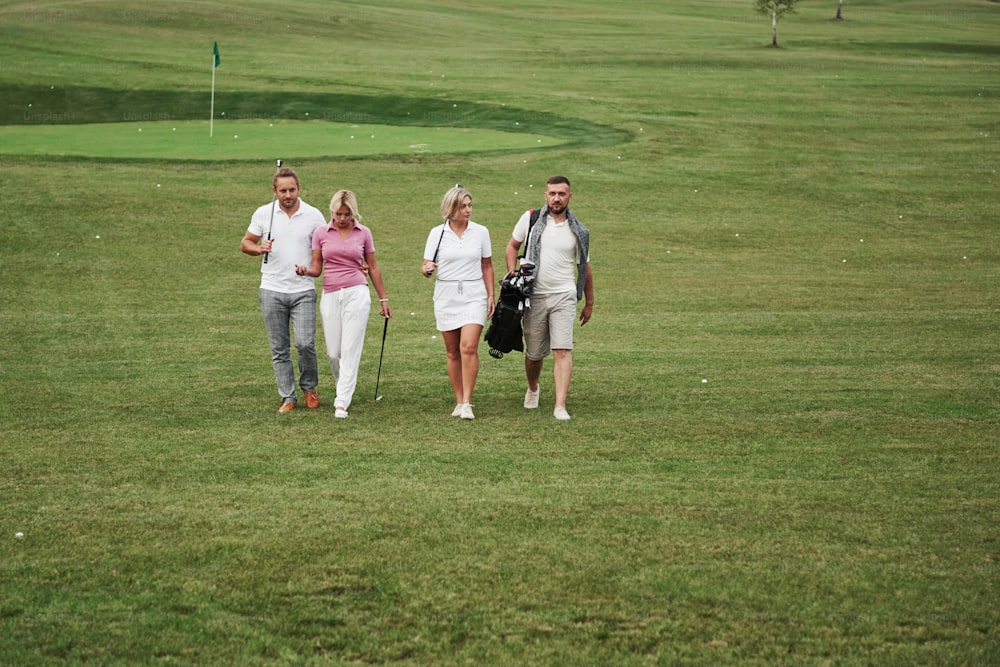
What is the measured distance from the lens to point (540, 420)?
33.7 feet

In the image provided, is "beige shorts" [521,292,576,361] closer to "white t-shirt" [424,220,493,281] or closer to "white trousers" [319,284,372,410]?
"white t-shirt" [424,220,493,281]

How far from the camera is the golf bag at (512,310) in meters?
10.4

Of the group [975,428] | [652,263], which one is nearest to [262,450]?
[975,428]

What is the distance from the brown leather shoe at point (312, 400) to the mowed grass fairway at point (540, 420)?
1.29 ft

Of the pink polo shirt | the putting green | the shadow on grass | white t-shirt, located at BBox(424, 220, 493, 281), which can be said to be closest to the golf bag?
white t-shirt, located at BBox(424, 220, 493, 281)

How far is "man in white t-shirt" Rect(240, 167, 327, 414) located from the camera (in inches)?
421

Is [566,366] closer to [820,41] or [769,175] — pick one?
[769,175]

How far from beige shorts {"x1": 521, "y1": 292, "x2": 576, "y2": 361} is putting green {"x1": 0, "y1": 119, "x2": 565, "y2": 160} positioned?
16.1 metres

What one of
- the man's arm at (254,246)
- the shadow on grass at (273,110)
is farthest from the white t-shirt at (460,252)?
the shadow on grass at (273,110)

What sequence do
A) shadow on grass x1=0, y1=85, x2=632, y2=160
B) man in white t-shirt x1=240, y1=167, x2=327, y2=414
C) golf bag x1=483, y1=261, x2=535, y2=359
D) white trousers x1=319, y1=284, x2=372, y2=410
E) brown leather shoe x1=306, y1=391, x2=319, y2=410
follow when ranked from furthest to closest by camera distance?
shadow on grass x1=0, y1=85, x2=632, y2=160, brown leather shoe x1=306, y1=391, x2=319, y2=410, man in white t-shirt x1=240, y1=167, x2=327, y2=414, white trousers x1=319, y1=284, x2=372, y2=410, golf bag x1=483, y1=261, x2=535, y2=359

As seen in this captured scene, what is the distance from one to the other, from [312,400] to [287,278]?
1149 millimetres

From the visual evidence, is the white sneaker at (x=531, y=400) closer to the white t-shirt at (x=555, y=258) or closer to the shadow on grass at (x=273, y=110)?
the white t-shirt at (x=555, y=258)

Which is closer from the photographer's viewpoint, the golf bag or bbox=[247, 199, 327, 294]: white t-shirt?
the golf bag

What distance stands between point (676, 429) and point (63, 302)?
972cm
